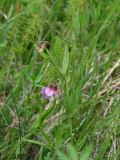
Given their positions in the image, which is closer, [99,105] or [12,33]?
[99,105]

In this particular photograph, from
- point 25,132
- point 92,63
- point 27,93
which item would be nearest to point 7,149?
point 25,132

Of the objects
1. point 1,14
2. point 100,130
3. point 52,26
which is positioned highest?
point 1,14

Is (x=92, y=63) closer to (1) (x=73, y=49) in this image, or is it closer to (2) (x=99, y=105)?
(2) (x=99, y=105)

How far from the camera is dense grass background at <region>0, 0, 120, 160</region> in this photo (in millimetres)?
1463

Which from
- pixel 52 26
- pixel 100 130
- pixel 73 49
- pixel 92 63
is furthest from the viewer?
pixel 52 26

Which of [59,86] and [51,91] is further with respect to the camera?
[59,86]

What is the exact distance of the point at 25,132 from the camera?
1.61m

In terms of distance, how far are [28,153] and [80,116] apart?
8.9 inches

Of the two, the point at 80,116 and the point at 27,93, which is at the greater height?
the point at 27,93

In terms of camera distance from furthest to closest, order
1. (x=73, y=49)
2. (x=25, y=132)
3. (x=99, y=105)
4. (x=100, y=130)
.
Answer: (x=99, y=105) < (x=100, y=130) < (x=25, y=132) < (x=73, y=49)

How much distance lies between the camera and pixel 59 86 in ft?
5.71

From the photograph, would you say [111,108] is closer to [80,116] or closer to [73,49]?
[80,116]

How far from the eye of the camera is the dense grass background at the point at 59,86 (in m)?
1.46

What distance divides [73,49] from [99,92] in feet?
1.63
